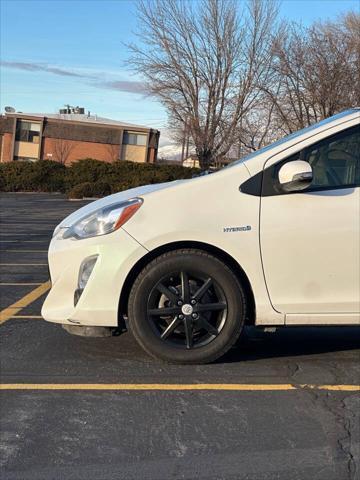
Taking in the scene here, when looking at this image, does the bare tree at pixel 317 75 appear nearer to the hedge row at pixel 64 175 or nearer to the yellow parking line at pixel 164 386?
the hedge row at pixel 64 175

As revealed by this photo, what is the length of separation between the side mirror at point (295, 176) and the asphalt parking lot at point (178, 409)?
53.3 inches

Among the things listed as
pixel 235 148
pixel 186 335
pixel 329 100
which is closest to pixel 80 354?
pixel 186 335

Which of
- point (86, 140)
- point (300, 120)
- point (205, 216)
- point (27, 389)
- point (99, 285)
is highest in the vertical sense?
point (86, 140)

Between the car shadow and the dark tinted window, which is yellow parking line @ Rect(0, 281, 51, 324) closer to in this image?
the car shadow

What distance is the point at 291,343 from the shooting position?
457cm

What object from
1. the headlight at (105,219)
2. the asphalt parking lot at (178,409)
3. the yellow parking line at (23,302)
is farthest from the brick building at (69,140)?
the headlight at (105,219)

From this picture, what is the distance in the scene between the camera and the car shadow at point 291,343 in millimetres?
4281

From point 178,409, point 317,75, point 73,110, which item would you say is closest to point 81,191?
point 317,75

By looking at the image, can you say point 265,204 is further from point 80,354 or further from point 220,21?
point 220,21

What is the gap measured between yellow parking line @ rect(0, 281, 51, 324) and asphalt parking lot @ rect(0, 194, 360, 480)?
0.46m

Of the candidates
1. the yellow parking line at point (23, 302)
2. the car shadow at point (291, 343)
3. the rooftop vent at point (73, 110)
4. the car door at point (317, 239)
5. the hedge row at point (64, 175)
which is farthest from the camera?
the rooftop vent at point (73, 110)

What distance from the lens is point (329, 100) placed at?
2173cm

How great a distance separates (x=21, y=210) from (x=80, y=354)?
1689cm

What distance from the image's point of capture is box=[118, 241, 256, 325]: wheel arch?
3.78 metres
